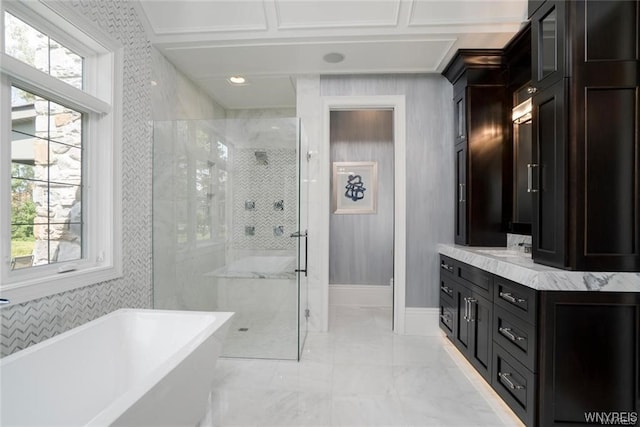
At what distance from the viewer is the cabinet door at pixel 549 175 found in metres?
1.68

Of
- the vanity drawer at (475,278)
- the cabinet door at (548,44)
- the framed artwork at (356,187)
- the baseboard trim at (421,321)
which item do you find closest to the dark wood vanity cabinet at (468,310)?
the vanity drawer at (475,278)

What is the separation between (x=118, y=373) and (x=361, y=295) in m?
3.01

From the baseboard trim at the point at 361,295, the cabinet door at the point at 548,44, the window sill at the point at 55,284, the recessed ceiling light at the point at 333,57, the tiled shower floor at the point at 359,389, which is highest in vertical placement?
the recessed ceiling light at the point at 333,57

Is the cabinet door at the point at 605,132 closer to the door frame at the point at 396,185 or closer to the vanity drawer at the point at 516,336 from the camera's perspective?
the vanity drawer at the point at 516,336

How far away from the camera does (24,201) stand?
5.72ft

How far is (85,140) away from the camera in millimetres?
2170

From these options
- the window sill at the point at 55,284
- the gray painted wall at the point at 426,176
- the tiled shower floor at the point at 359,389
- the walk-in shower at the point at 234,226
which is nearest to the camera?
the window sill at the point at 55,284

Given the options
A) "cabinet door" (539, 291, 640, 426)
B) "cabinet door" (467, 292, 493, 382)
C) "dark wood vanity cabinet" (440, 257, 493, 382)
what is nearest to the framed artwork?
"dark wood vanity cabinet" (440, 257, 493, 382)

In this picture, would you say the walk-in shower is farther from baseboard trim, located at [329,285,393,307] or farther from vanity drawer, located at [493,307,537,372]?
vanity drawer, located at [493,307,537,372]

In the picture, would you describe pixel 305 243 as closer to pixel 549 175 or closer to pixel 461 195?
pixel 461 195

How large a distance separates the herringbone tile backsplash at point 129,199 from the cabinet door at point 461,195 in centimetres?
281

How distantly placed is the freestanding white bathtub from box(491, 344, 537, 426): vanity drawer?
5.55ft

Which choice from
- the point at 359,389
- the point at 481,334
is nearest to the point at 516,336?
the point at 481,334

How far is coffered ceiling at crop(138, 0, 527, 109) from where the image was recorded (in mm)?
2416
